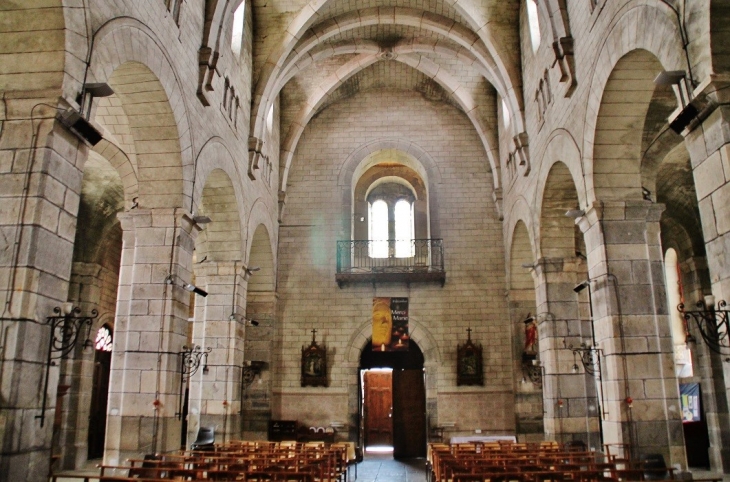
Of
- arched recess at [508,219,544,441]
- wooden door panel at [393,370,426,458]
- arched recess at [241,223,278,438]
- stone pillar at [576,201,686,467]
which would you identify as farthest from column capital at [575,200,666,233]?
wooden door panel at [393,370,426,458]

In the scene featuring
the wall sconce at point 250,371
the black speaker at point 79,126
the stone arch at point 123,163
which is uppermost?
the stone arch at point 123,163

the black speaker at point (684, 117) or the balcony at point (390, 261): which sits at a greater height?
the balcony at point (390, 261)

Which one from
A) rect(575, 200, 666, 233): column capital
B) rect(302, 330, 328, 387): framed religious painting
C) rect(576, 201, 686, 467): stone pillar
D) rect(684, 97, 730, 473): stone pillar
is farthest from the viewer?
rect(302, 330, 328, 387): framed religious painting

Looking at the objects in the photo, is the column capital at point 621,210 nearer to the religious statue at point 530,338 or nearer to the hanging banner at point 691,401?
the religious statue at point 530,338

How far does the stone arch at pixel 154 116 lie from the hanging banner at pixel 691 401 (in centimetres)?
1226

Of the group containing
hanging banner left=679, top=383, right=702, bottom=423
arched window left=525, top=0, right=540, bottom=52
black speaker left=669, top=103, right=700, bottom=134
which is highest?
arched window left=525, top=0, right=540, bottom=52

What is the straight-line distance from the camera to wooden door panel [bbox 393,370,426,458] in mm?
17375

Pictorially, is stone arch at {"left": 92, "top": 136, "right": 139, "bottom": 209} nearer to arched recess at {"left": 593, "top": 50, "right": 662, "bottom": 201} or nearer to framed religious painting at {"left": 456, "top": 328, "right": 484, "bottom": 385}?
arched recess at {"left": 593, "top": 50, "right": 662, "bottom": 201}

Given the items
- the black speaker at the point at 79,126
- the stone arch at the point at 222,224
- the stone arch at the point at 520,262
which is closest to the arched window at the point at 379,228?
the stone arch at the point at 520,262

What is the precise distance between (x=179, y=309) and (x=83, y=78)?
13.4 feet

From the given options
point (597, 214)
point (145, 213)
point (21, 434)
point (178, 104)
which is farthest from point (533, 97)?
point (21, 434)

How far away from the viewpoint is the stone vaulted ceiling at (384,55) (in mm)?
14141

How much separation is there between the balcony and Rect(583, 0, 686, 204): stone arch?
8.07 meters

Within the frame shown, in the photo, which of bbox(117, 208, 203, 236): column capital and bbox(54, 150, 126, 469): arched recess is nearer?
bbox(117, 208, 203, 236): column capital
